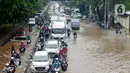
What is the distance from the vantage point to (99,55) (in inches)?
1245

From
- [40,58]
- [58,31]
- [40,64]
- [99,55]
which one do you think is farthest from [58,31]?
[40,64]

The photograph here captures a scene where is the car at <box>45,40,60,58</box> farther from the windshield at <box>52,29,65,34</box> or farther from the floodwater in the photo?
the windshield at <box>52,29,65,34</box>

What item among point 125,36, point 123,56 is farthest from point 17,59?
point 125,36

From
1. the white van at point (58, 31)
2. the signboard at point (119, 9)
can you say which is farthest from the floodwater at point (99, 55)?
the signboard at point (119, 9)

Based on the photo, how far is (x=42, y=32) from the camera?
42.8 metres

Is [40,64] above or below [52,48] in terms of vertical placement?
above

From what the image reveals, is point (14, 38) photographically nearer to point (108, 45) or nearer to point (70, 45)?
point (70, 45)

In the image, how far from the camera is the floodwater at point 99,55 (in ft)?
84.0

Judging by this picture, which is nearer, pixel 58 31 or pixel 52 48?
pixel 52 48

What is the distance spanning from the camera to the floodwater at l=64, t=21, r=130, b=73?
2559 centimetres

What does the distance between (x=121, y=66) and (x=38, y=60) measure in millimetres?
6849

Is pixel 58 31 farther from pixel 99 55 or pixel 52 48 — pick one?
pixel 52 48

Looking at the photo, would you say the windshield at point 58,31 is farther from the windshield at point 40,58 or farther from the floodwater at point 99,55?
the windshield at point 40,58

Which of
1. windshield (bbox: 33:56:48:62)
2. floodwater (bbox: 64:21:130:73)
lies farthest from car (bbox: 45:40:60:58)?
windshield (bbox: 33:56:48:62)
